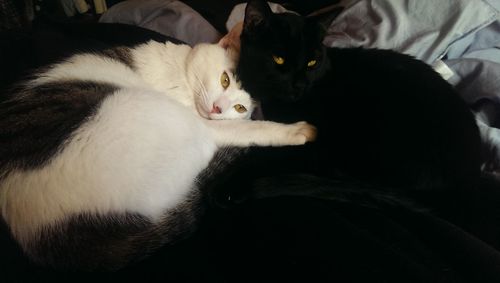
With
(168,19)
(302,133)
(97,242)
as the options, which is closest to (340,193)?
(302,133)

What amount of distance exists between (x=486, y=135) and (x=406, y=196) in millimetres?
452

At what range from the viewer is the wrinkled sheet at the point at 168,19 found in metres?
1.77

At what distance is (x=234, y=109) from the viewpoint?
50.9 inches

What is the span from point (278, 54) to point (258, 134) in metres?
0.32

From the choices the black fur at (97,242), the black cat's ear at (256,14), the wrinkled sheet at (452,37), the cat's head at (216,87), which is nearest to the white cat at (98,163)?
the black fur at (97,242)

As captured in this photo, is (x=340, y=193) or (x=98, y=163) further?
(x=340, y=193)

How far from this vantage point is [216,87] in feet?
4.11

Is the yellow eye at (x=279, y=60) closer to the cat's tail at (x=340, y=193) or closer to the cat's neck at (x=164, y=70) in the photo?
the cat's neck at (x=164, y=70)

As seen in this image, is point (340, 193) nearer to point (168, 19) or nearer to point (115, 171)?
point (115, 171)

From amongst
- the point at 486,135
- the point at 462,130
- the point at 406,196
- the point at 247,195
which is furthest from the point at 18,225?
the point at 486,135

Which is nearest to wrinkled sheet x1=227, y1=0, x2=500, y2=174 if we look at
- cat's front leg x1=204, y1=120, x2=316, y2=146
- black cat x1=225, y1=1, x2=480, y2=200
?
black cat x1=225, y1=1, x2=480, y2=200

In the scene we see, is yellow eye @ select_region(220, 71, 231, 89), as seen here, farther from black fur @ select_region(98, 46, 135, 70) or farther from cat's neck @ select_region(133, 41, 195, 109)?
black fur @ select_region(98, 46, 135, 70)

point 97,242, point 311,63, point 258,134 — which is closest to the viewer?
point 97,242

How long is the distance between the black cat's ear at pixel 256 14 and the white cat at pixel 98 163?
41cm
